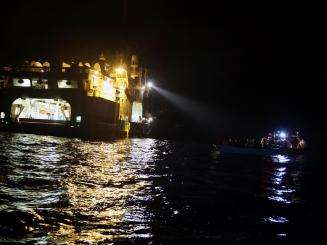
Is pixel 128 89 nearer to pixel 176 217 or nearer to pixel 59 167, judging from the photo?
pixel 59 167

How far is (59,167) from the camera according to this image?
1574 cm

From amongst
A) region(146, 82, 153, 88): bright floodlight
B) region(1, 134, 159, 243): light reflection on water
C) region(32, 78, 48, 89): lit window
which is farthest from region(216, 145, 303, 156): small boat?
region(146, 82, 153, 88): bright floodlight

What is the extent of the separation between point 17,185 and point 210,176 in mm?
9122

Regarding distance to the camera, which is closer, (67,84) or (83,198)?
(83,198)

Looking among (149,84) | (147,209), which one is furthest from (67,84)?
(147,209)

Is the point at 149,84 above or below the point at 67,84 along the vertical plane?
above

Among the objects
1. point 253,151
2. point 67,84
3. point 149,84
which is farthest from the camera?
point 149,84

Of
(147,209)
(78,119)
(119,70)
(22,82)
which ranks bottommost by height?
(147,209)

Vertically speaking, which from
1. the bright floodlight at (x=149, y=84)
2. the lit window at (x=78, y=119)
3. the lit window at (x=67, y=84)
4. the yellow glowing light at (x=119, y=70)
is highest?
the yellow glowing light at (x=119, y=70)

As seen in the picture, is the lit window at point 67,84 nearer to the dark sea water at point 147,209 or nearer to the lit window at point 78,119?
the lit window at point 78,119

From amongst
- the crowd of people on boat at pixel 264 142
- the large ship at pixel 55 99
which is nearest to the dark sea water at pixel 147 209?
the crowd of people on boat at pixel 264 142

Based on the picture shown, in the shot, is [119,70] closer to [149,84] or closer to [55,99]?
[149,84]

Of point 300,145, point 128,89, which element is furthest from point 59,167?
point 128,89

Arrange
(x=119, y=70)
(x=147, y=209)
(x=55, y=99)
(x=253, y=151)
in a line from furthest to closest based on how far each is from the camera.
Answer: (x=119, y=70), (x=55, y=99), (x=253, y=151), (x=147, y=209)
